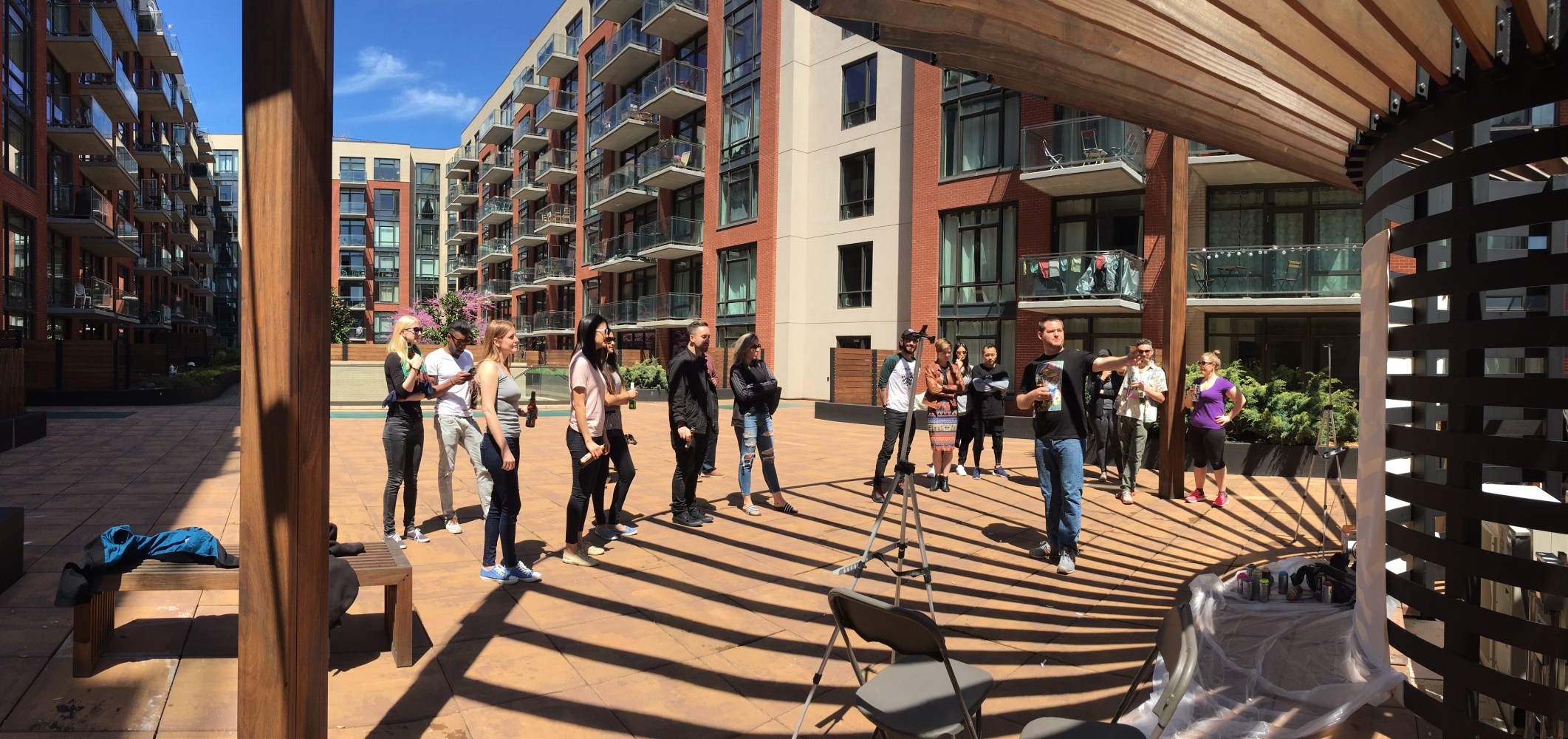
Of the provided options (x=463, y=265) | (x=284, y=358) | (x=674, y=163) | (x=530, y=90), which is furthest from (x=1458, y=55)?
(x=463, y=265)

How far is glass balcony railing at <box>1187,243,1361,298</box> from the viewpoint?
55.6ft

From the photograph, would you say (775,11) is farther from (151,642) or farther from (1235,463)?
(151,642)

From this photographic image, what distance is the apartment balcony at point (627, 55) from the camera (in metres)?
36.4

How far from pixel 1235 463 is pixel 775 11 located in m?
24.0

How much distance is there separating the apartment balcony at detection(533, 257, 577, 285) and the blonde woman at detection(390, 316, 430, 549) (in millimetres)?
39419

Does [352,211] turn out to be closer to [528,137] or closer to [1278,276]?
[528,137]

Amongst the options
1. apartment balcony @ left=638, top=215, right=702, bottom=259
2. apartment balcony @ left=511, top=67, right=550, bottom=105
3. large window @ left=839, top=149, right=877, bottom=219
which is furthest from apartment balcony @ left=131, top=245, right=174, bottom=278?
large window @ left=839, top=149, right=877, bottom=219

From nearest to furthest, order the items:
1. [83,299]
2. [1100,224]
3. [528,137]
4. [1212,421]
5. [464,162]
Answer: [1212,421] < [1100,224] < [83,299] < [528,137] < [464,162]

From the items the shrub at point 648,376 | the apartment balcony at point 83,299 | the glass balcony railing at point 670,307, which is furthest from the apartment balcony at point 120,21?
the shrub at point 648,376

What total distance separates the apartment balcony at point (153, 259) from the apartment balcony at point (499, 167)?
19.8 meters

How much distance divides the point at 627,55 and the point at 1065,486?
35.4m

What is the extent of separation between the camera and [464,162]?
67125 millimetres

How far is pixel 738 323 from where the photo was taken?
3203 centimetres

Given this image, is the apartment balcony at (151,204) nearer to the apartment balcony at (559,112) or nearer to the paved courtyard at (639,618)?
the apartment balcony at (559,112)
